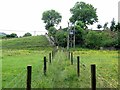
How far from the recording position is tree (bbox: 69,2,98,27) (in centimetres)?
10594

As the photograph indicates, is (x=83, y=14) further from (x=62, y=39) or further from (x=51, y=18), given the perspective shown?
(x=62, y=39)

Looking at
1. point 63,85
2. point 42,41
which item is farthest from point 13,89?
point 42,41

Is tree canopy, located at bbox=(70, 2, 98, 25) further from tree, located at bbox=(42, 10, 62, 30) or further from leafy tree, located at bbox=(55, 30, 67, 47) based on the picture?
leafy tree, located at bbox=(55, 30, 67, 47)

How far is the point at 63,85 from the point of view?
1257 cm

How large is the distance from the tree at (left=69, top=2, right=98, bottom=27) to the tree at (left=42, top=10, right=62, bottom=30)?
34.4 feet

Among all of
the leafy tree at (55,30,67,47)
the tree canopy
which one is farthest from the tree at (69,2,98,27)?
the leafy tree at (55,30,67,47)

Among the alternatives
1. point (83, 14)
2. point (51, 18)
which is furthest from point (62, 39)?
point (51, 18)

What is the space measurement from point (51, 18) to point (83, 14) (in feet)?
52.6

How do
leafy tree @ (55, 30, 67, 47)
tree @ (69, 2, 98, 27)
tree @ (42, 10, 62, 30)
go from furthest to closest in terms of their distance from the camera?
tree @ (42, 10, 62, 30) → tree @ (69, 2, 98, 27) → leafy tree @ (55, 30, 67, 47)

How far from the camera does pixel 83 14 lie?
4171 inches

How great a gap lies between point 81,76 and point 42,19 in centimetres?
10444

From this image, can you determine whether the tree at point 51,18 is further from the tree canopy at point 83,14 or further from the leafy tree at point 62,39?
the leafy tree at point 62,39

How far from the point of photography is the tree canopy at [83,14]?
348ft

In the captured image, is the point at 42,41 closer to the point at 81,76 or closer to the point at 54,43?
the point at 54,43
